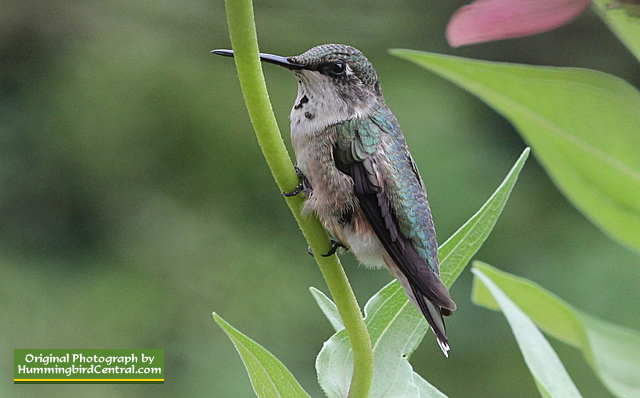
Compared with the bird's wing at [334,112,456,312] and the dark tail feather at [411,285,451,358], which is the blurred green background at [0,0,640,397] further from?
the dark tail feather at [411,285,451,358]

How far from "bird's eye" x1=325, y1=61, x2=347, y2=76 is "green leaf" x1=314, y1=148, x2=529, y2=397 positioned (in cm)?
40

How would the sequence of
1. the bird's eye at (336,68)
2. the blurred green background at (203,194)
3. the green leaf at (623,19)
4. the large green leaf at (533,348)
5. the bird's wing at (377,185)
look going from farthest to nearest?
the blurred green background at (203,194) < the bird's eye at (336,68) < the bird's wing at (377,185) < the large green leaf at (533,348) < the green leaf at (623,19)

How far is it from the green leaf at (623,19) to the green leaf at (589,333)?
7.5 inches

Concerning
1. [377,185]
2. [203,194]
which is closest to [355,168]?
[377,185]

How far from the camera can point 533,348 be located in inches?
23.6

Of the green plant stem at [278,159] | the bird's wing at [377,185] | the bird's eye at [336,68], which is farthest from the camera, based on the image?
the bird's eye at [336,68]

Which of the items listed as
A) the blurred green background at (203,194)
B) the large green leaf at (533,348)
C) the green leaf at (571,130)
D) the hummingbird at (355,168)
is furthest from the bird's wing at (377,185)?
the blurred green background at (203,194)

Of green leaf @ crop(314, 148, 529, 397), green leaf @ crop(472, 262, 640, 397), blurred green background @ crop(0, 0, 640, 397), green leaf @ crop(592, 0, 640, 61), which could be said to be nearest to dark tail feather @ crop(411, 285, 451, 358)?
green leaf @ crop(314, 148, 529, 397)

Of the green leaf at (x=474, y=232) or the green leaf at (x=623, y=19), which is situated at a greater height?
the green leaf at (x=623, y=19)

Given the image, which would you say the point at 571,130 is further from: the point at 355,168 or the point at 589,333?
the point at 355,168

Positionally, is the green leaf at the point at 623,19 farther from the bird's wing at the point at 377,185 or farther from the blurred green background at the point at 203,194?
the blurred green background at the point at 203,194

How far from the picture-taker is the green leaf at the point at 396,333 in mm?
655

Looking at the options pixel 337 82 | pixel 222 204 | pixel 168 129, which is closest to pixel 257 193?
pixel 222 204

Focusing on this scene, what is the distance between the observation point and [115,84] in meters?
3.96
